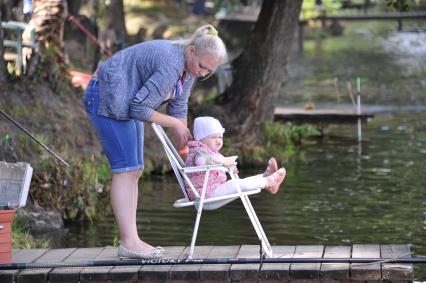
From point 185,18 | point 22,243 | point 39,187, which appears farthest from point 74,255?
point 185,18

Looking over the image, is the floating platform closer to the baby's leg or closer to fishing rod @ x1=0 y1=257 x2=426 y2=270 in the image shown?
the baby's leg

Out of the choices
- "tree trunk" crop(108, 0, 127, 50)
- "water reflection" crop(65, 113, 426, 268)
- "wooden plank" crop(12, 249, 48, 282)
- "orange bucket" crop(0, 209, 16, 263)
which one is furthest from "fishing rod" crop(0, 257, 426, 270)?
"tree trunk" crop(108, 0, 127, 50)

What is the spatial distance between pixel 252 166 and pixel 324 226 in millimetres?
4339

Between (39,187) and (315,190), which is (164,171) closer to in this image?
(315,190)

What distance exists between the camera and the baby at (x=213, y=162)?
7812 millimetres

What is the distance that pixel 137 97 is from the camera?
755 centimetres

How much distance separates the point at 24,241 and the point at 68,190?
1.93 meters

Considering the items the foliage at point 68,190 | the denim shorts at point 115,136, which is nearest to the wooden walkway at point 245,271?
the denim shorts at point 115,136

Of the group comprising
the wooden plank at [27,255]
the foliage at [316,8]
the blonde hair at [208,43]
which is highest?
the blonde hair at [208,43]

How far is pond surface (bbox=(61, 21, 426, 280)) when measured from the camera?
11.3m

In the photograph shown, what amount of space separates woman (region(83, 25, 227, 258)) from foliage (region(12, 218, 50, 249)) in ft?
7.78

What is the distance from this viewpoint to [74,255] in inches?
329

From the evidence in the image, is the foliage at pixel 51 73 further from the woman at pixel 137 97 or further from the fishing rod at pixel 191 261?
the fishing rod at pixel 191 261

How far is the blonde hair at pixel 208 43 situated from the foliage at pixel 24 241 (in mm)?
3172
